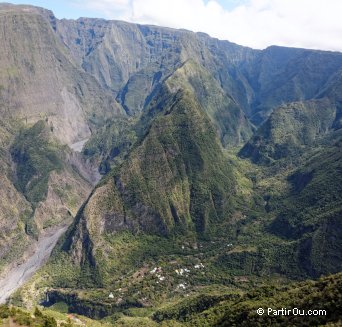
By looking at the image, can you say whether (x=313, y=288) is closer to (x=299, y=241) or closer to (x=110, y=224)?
(x=299, y=241)

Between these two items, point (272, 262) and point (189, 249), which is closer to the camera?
point (272, 262)

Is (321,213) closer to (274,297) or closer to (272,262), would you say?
(272,262)

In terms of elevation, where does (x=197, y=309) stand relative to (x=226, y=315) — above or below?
below

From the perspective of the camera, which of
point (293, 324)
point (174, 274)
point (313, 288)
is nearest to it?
point (293, 324)

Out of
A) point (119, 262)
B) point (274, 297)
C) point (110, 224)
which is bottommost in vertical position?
point (119, 262)

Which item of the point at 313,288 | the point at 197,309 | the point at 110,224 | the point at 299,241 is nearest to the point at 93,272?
the point at 110,224

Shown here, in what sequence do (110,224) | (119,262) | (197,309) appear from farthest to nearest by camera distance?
1. (110,224)
2. (119,262)
3. (197,309)

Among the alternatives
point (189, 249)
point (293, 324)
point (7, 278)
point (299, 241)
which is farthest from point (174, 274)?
point (293, 324)

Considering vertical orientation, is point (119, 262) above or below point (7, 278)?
above

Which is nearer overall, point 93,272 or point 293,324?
point 293,324
